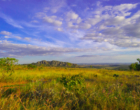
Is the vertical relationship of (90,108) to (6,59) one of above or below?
below

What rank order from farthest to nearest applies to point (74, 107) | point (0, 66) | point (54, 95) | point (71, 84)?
point (0, 66) < point (71, 84) < point (54, 95) < point (74, 107)

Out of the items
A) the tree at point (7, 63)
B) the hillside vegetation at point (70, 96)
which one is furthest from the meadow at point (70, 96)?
the tree at point (7, 63)

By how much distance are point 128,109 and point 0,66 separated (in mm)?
Result: 10435

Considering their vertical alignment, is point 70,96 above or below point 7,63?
below

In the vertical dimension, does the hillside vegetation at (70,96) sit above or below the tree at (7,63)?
below

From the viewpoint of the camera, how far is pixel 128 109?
3.06 metres

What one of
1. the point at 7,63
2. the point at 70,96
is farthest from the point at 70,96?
the point at 7,63

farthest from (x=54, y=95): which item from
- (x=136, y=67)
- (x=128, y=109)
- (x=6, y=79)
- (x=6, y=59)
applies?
(x=136, y=67)

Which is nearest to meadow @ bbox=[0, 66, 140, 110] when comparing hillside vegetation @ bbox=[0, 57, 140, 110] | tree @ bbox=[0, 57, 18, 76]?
hillside vegetation @ bbox=[0, 57, 140, 110]

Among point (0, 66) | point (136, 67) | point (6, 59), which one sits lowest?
point (136, 67)

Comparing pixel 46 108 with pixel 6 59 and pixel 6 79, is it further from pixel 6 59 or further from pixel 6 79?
pixel 6 79

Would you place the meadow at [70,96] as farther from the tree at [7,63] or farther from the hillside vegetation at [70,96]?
the tree at [7,63]

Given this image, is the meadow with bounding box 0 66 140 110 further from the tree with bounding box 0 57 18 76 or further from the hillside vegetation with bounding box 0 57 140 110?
the tree with bounding box 0 57 18 76

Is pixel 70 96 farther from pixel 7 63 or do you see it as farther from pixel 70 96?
pixel 7 63
